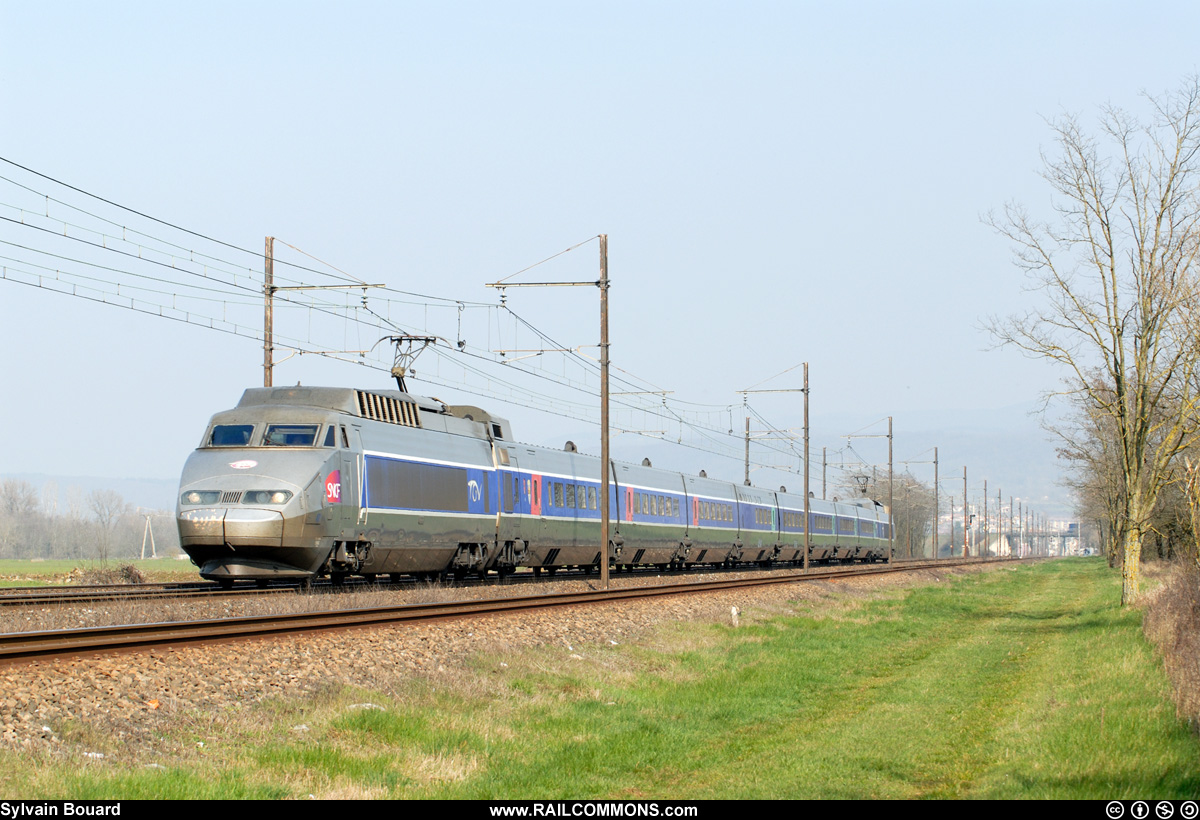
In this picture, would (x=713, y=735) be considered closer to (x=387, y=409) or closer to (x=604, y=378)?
(x=387, y=409)

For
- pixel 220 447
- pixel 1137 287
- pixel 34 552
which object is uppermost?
pixel 1137 287

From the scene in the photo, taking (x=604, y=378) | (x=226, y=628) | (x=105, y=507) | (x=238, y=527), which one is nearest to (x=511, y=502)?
(x=604, y=378)

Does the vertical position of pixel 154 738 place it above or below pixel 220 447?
below

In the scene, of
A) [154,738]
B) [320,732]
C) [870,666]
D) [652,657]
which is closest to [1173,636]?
[870,666]

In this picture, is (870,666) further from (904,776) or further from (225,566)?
(225,566)

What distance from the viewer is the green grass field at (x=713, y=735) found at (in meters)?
10.2

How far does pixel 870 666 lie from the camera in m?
20.5

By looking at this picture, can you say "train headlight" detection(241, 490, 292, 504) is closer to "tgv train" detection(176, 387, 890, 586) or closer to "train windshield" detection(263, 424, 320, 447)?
"tgv train" detection(176, 387, 890, 586)

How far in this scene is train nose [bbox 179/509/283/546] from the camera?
22953 mm

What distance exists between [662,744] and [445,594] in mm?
14089

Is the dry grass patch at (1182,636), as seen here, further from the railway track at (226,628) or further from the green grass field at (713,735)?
the railway track at (226,628)

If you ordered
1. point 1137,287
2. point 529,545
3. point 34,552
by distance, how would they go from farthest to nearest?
point 34,552 < point 529,545 < point 1137,287
